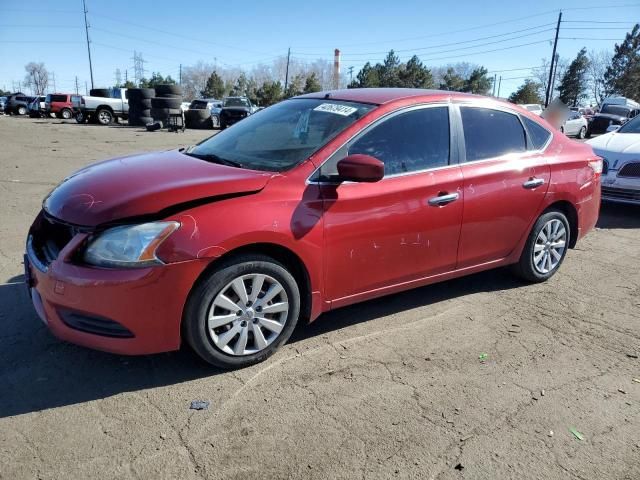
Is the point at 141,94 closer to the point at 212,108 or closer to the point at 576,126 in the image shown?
the point at 212,108

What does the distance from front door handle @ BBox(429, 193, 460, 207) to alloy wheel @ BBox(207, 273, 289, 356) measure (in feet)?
4.35

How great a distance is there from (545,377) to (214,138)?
122 inches

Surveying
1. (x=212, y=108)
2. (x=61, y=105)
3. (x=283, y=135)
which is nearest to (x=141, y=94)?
(x=212, y=108)

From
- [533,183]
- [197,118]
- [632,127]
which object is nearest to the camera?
[533,183]

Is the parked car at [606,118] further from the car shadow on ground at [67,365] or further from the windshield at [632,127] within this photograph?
the car shadow on ground at [67,365]

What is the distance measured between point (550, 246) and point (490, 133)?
1334mm

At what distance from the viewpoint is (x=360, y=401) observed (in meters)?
2.89

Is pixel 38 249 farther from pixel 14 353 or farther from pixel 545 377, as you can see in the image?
pixel 545 377

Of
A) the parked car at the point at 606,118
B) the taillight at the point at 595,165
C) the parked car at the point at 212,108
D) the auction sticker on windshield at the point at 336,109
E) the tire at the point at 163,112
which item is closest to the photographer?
the auction sticker on windshield at the point at 336,109

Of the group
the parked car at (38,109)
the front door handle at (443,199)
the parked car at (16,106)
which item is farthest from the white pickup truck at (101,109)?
the front door handle at (443,199)

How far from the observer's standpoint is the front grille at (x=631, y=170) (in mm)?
7473

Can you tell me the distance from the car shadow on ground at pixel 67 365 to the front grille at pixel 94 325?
1.16ft

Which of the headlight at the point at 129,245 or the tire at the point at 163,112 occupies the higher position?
the tire at the point at 163,112

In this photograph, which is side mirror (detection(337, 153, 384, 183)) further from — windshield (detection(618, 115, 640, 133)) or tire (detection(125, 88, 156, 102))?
tire (detection(125, 88, 156, 102))
